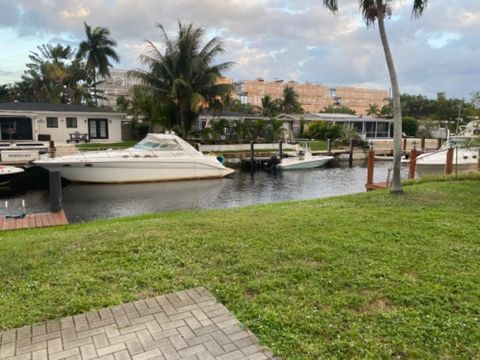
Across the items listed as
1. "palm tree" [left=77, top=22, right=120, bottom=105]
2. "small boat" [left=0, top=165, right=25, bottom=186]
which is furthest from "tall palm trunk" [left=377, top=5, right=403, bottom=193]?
"palm tree" [left=77, top=22, right=120, bottom=105]

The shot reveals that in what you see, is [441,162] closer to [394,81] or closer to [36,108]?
[394,81]

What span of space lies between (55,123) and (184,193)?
1567cm

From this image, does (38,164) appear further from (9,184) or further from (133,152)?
(133,152)

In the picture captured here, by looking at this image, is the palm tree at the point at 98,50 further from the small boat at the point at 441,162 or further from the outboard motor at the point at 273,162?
the small boat at the point at 441,162

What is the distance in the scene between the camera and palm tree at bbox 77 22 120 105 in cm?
3753

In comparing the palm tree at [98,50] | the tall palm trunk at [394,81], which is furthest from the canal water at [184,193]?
the palm tree at [98,50]

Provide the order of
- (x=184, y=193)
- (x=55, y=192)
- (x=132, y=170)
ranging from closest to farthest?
(x=55, y=192) → (x=184, y=193) → (x=132, y=170)

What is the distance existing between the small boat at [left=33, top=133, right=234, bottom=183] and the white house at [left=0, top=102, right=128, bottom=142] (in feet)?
33.5

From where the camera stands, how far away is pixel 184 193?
637 inches

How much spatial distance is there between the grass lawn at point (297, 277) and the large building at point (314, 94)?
253 feet

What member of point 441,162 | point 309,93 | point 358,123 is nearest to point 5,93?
point 358,123

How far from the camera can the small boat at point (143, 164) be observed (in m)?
17.1

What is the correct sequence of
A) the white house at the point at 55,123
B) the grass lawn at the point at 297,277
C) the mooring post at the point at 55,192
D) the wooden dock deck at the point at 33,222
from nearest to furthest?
the grass lawn at the point at 297,277
the wooden dock deck at the point at 33,222
the mooring post at the point at 55,192
the white house at the point at 55,123

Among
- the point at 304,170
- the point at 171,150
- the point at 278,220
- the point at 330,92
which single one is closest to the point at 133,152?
the point at 171,150
